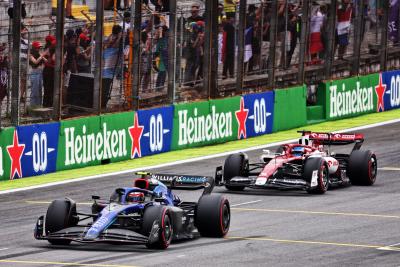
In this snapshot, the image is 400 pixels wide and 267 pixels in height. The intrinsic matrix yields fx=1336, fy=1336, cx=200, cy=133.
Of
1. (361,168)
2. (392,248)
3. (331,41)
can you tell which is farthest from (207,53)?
(392,248)

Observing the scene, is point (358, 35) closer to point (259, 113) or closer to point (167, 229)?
point (259, 113)

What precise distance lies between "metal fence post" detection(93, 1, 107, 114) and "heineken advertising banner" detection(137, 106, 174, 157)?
125 centimetres

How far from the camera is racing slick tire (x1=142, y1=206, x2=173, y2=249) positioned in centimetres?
1925

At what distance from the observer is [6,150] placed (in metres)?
28.7

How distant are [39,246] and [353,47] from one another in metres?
23.5

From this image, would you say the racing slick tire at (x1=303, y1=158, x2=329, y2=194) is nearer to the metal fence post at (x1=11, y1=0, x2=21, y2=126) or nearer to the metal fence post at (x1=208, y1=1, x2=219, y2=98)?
the metal fence post at (x1=11, y1=0, x2=21, y2=126)

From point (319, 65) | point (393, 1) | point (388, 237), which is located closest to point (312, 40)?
point (319, 65)

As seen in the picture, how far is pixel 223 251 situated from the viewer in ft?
63.9

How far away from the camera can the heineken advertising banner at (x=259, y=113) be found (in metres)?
36.8

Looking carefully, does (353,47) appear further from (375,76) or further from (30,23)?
(30,23)

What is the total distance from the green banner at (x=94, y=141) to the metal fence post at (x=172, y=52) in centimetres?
211

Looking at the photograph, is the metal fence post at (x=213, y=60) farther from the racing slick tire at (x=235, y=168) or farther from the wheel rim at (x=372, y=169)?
the racing slick tire at (x=235, y=168)

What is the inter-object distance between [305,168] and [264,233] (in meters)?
4.57

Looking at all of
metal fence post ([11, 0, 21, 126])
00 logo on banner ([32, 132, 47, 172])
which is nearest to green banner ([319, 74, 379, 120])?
00 logo on banner ([32, 132, 47, 172])
